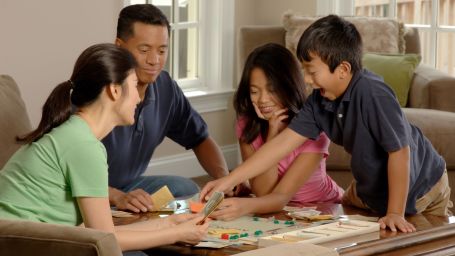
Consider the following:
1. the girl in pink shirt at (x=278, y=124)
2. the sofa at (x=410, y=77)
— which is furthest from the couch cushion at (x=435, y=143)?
the girl in pink shirt at (x=278, y=124)

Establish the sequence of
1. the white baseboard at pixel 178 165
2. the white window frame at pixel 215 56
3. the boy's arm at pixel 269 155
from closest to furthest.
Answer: the boy's arm at pixel 269 155
the white baseboard at pixel 178 165
the white window frame at pixel 215 56

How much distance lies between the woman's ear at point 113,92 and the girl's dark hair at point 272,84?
0.79 metres

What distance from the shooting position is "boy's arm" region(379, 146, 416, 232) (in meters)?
2.74

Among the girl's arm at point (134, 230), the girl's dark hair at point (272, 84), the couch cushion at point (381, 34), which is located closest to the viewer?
the girl's arm at point (134, 230)

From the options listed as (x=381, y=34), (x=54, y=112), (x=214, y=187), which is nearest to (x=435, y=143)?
(x=381, y=34)

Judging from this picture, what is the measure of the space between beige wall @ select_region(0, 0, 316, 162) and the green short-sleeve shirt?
242 centimetres

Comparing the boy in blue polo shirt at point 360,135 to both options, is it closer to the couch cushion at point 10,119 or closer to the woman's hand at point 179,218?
the woman's hand at point 179,218

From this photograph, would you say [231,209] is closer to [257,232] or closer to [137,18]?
[257,232]

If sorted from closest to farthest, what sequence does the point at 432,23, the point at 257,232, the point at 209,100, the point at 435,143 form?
the point at 257,232
the point at 435,143
the point at 432,23
the point at 209,100

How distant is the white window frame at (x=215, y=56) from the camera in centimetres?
629

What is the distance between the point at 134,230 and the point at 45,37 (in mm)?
2645

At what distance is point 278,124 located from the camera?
3.27m

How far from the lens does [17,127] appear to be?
10.7ft

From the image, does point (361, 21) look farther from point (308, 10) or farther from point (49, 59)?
point (49, 59)
